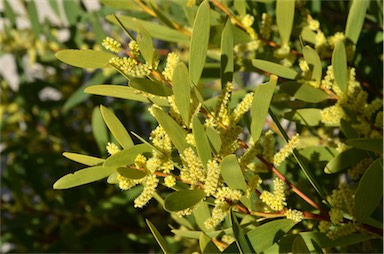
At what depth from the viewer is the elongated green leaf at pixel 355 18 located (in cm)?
66

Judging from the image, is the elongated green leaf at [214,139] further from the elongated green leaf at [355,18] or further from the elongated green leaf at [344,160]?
the elongated green leaf at [355,18]

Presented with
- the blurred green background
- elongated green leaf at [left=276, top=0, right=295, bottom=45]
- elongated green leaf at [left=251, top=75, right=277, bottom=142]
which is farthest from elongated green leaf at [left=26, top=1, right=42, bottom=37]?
elongated green leaf at [left=251, top=75, right=277, bottom=142]

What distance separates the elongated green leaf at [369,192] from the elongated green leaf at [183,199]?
0.50ft

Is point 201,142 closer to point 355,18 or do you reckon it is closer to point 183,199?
point 183,199

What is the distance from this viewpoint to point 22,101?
1351mm

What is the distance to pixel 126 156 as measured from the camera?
1.67 feet

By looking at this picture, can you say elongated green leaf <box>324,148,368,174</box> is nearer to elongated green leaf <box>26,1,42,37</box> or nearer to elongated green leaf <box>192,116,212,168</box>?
elongated green leaf <box>192,116,212,168</box>

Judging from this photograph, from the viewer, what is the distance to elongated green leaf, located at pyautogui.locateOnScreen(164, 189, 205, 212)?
483 millimetres

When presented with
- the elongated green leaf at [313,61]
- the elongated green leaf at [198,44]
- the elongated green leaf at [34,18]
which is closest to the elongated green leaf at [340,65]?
the elongated green leaf at [313,61]

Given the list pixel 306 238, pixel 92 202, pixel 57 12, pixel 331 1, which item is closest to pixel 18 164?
pixel 92 202

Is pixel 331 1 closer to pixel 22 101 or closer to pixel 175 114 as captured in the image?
pixel 175 114

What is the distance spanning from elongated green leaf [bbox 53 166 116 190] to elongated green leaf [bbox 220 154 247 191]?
4.3 inches

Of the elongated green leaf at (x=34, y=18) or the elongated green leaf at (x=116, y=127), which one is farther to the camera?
the elongated green leaf at (x=34, y=18)

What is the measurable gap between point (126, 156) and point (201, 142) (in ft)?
0.24
